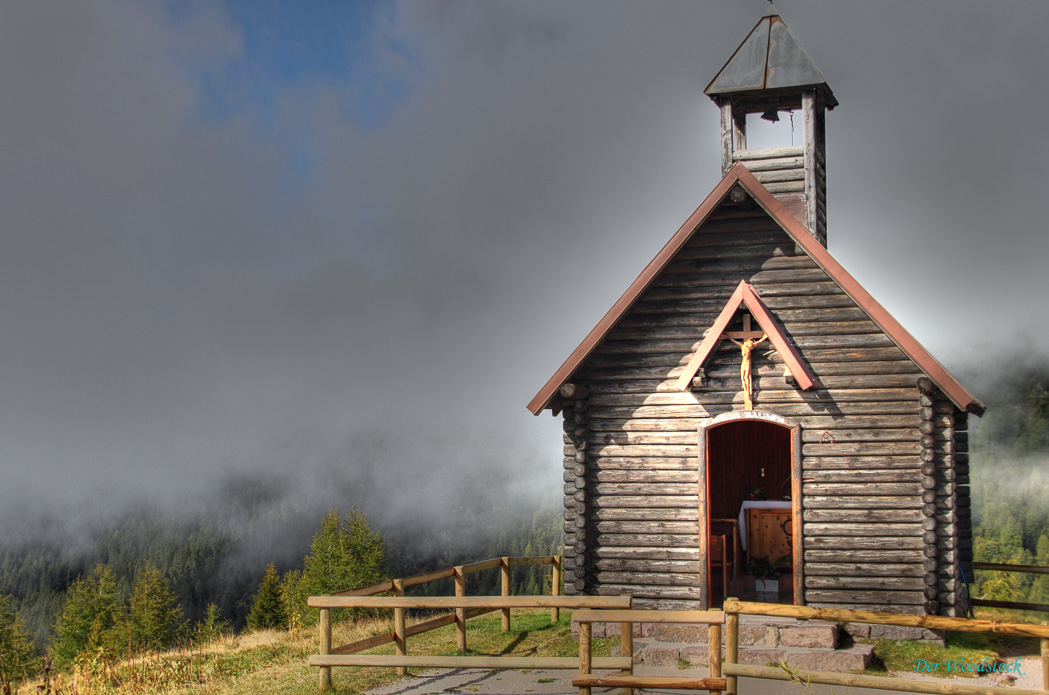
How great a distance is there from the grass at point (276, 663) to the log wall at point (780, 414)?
4.19 feet

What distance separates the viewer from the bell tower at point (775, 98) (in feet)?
52.3

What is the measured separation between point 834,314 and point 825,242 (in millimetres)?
3710

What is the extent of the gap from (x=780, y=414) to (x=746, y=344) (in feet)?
3.51

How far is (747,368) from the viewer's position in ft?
44.1

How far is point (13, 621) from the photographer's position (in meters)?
66.8

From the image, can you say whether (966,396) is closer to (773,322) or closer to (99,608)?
(773,322)

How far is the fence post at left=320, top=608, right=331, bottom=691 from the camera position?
1066cm

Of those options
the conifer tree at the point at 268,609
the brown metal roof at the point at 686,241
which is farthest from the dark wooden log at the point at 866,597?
the conifer tree at the point at 268,609

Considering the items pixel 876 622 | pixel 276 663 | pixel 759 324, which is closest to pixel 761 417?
pixel 759 324

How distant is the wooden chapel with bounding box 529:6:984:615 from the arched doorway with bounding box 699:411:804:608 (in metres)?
0.06

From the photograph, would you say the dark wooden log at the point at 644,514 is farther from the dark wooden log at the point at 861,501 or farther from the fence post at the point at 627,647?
the fence post at the point at 627,647

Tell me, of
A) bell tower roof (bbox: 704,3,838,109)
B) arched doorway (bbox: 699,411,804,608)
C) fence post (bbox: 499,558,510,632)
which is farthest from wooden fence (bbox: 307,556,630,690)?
bell tower roof (bbox: 704,3,838,109)

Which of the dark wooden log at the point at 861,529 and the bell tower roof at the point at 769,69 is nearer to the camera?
the dark wooden log at the point at 861,529

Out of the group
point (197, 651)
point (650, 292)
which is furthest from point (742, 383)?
point (197, 651)
